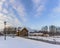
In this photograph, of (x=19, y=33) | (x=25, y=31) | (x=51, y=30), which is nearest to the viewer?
(x=25, y=31)

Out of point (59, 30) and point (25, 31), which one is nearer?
point (25, 31)

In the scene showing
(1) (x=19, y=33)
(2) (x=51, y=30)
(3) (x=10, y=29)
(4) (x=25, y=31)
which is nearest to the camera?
(4) (x=25, y=31)

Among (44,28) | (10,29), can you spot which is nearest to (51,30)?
(44,28)

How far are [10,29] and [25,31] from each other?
6225 centimetres

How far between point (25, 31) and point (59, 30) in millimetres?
58592

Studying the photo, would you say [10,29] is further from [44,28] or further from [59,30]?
[59,30]

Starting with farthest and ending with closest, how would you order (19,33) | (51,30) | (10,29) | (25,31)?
(10,29) < (51,30) < (19,33) < (25,31)

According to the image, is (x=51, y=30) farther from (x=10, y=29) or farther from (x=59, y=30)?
(x=10, y=29)

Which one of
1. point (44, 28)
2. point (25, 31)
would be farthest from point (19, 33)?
point (44, 28)

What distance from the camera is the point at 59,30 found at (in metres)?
149

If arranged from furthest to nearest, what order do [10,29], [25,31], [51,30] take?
1. [10,29]
2. [51,30]
3. [25,31]

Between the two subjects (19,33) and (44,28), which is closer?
(19,33)

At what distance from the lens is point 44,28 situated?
5960 inches

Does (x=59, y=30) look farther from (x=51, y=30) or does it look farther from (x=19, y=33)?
(x=19, y=33)
